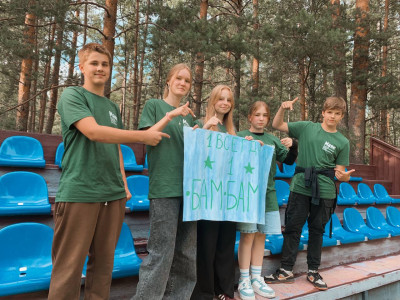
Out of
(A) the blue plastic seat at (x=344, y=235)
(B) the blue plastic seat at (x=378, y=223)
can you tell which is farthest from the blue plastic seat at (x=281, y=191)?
(B) the blue plastic seat at (x=378, y=223)

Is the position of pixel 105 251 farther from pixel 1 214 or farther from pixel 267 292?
pixel 267 292

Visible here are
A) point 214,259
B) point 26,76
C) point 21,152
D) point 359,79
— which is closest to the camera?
point 214,259

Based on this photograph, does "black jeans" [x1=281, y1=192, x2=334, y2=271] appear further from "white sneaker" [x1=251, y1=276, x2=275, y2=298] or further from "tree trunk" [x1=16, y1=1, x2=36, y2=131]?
"tree trunk" [x1=16, y1=1, x2=36, y2=131]

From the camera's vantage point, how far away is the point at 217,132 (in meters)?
2.15

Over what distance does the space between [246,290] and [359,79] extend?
28.7 ft

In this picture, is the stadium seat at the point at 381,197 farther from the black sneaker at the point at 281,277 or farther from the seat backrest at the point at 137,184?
the seat backrest at the point at 137,184

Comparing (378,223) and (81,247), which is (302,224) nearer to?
(81,247)

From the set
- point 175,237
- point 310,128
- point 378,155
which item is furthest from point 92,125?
point 378,155

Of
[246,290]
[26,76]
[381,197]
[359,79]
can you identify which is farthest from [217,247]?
[359,79]

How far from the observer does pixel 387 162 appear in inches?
285

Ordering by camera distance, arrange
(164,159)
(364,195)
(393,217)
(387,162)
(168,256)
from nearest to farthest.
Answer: (168,256) < (164,159) < (393,217) < (364,195) < (387,162)

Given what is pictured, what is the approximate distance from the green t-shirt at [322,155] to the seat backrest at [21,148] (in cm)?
305

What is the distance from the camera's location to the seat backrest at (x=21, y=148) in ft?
11.0

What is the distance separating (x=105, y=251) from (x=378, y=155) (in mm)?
7856
